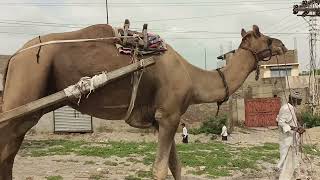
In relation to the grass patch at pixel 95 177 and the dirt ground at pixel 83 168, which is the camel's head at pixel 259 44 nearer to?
the dirt ground at pixel 83 168

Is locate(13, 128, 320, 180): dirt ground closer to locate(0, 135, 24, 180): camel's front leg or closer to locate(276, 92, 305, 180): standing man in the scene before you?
locate(276, 92, 305, 180): standing man

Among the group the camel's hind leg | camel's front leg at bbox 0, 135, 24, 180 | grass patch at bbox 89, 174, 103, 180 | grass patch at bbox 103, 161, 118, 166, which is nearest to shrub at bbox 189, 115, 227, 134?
grass patch at bbox 103, 161, 118, 166

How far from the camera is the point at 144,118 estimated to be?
669cm

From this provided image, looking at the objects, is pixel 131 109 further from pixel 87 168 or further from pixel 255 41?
pixel 87 168

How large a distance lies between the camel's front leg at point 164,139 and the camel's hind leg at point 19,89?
145 cm

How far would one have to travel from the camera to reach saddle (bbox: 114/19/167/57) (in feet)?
20.8

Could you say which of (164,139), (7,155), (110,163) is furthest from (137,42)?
(110,163)

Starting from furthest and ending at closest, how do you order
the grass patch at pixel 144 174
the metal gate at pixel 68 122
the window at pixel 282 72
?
the metal gate at pixel 68 122, the window at pixel 282 72, the grass patch at pixel 144 174

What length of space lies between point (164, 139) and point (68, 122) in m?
19.3

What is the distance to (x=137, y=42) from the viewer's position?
641 centimetres

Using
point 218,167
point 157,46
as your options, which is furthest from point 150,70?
point 218,167

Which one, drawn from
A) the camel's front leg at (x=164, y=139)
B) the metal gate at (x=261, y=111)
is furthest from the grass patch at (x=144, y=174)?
the metal gate at (x=261, y=111)

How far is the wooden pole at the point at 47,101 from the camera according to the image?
5.72 meters

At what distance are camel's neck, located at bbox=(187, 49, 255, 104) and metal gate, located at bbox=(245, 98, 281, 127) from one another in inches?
1048
